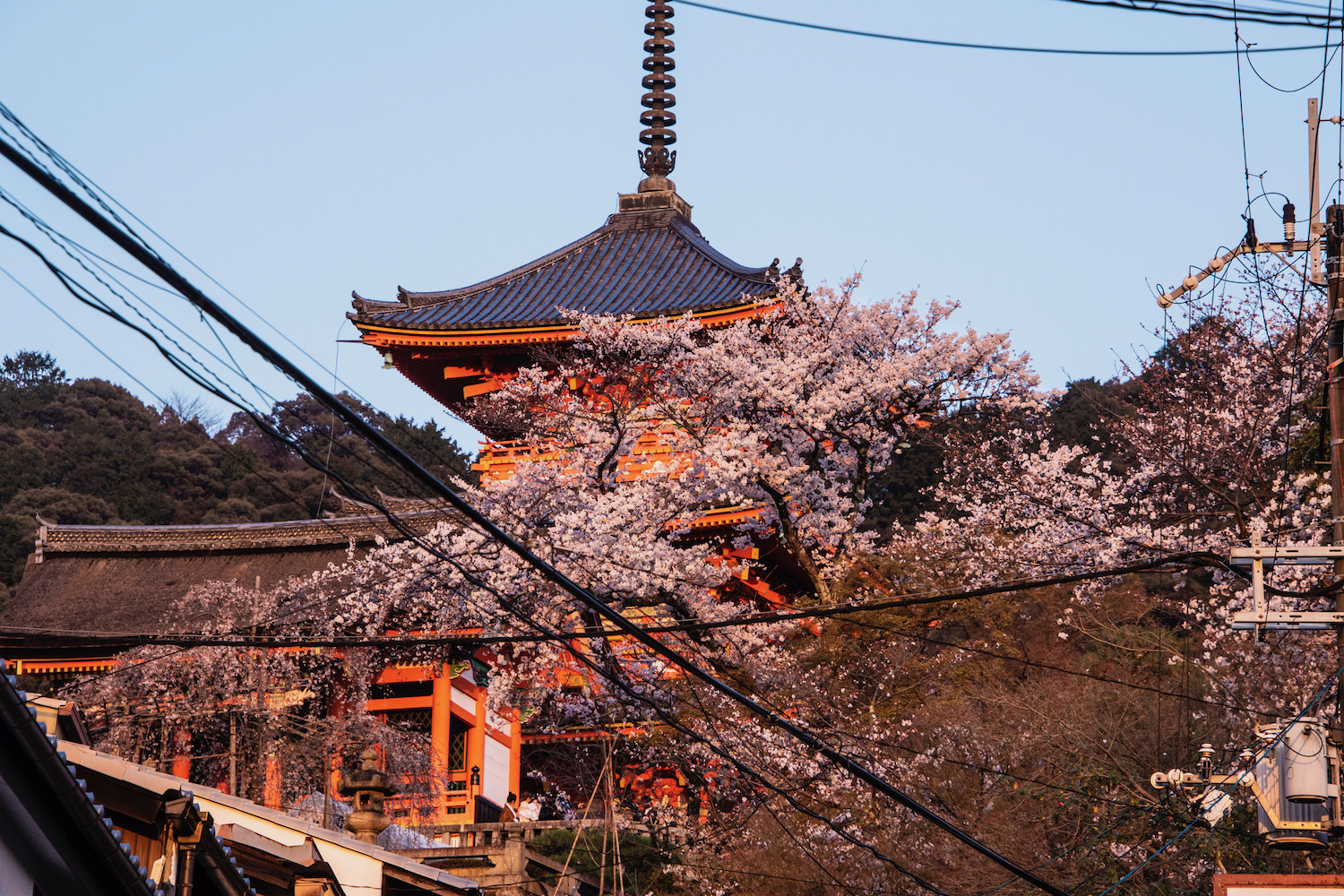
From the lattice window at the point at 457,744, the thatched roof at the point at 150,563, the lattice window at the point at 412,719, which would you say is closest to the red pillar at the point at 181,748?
the lattice window at the point at 412,719

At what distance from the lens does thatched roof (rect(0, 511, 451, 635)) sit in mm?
25594

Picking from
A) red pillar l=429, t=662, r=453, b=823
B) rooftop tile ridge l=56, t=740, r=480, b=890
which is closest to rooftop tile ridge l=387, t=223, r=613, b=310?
red pillar l=429, t=662, r=453, b=823

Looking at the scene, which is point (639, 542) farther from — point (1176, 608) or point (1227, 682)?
point (1176, 608)

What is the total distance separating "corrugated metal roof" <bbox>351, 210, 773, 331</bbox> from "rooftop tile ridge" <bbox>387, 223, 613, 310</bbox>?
0.02 m

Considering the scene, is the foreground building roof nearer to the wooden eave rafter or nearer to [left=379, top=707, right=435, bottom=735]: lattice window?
[left=379, top=707, right=435, bottom=735]: lattice window

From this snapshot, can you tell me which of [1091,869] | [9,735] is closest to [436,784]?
[1091,869]

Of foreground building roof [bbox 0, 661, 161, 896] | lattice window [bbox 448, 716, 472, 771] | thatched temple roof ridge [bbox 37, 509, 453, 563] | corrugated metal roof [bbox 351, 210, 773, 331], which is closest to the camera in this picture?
foreground building roof [bbox 0, 661, 161, 896]

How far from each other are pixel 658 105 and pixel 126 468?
1189 inches

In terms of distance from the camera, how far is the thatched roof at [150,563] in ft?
84.0

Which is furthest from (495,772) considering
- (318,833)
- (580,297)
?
(318,833)

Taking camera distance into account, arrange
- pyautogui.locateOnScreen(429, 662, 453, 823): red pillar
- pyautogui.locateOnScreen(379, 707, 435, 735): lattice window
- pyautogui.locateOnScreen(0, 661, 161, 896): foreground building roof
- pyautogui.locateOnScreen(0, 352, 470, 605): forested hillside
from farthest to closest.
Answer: pyautogui.locateOnScreen(0, 352, 470, 605): forested hillside < pyautogui.locateOnScreen(379, 707, 435, 735): lattice window < pyautogui.locateOnScreen(429, 662, 453, 823): red pillar < pyautogui.locateOnScreen(0, 661, 161, 896): foreground building roof

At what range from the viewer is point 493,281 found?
993 inches

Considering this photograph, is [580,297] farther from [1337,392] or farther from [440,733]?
[1337,392]

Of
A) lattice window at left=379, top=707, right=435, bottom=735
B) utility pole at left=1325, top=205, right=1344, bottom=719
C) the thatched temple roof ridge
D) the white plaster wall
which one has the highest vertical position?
the thatched temple roof ridge
